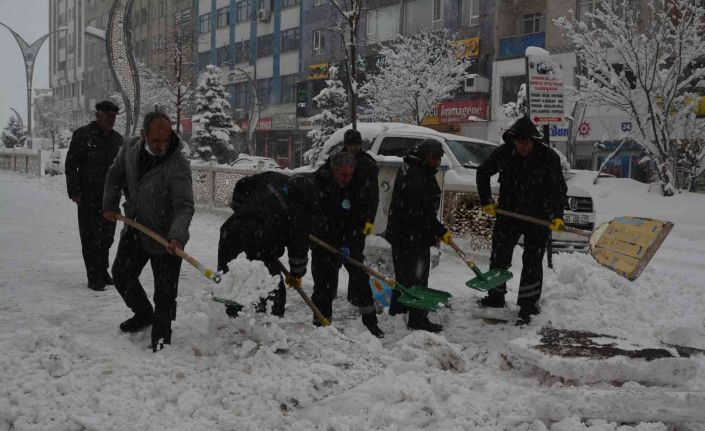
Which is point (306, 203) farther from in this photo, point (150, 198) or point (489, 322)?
point (489, 322)

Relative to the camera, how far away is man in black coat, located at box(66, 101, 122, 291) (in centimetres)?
568

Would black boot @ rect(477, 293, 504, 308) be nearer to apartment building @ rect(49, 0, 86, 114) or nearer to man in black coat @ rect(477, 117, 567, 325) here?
man in black coat @ rect(477, 117, 567, 325)

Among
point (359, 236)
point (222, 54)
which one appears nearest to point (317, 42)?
point (222, 54)

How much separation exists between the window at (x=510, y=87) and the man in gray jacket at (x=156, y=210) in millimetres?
24373

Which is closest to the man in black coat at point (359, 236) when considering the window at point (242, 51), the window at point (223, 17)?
the window at point (242, 51)

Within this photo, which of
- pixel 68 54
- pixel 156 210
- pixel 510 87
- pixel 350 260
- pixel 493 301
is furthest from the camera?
pixel 68 54

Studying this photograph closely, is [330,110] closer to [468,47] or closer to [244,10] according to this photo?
[468,47]

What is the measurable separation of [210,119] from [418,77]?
12675 millimetres

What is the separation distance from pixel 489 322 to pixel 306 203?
200cm

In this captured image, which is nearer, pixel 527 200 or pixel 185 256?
pixel 185 256

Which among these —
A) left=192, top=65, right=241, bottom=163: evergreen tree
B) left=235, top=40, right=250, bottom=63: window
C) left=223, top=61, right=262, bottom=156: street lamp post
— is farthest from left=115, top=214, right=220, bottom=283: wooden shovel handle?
left=235, top=40, right=250, bottom=63: window

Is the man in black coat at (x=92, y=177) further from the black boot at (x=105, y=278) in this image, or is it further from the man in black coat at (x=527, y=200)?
the man in black coat at (x=527, y=200)

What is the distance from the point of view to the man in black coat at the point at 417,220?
4980 millimetres

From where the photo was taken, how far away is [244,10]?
148ft
